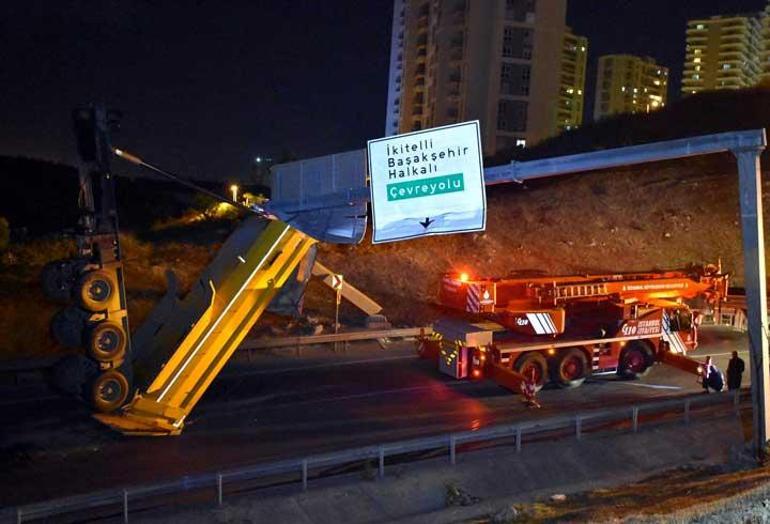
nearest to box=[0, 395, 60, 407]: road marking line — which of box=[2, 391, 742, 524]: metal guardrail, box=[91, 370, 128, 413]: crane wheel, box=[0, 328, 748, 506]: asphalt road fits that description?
box=[0, 328, 748, 506]: asphalt road

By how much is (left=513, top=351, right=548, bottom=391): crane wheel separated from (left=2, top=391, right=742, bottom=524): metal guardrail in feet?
8.62

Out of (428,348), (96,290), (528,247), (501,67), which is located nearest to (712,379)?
(428,348)

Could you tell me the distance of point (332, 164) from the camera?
1204 centimetres

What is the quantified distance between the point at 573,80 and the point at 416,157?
118 metres

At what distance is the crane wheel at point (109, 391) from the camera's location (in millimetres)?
11398

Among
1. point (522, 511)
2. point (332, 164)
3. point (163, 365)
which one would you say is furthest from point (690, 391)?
point (163, 365)

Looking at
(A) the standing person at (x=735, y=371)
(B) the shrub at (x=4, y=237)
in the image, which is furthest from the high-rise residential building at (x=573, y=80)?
(A) the standing person at (x=735, y=371)

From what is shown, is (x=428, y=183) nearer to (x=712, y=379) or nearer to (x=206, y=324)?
(x=206, y=324)

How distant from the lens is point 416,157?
34.5 ft

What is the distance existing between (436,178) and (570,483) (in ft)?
16.5

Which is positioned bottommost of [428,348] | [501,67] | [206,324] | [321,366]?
[321,366]

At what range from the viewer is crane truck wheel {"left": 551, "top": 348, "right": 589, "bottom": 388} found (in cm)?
1627

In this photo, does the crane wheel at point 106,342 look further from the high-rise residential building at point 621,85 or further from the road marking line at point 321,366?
the high-rise residential building at point 621,85

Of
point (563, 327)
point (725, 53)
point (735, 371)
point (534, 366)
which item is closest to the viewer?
point (735, 371)
